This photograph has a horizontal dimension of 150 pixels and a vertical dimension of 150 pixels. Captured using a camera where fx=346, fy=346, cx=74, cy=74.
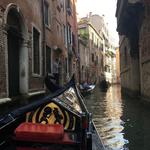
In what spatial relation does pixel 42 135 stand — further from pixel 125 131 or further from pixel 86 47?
pixel 86 47

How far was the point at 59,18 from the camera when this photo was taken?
1914 centimetres

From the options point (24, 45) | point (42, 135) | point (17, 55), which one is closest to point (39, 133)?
point (42, 135)

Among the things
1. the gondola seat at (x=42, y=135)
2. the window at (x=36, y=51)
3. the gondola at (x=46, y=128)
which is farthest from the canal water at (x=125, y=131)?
the window at (x=36, y=51)

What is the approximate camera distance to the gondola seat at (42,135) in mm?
3371

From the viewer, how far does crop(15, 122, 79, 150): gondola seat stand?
337cm

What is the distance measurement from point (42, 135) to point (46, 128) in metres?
0.12

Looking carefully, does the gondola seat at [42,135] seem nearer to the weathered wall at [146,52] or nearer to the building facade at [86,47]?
the weathered wall at [146,52]

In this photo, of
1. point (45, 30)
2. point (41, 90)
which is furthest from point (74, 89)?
point (45, 30)

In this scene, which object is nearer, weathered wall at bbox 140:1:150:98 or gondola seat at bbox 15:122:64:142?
gondola seat at bbox 15:122:64:142

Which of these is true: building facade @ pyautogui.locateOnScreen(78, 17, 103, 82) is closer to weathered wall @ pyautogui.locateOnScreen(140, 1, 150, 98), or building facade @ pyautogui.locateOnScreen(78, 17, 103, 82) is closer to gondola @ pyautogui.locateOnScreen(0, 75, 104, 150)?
weathered wall @ pyautogui.locateOnScreen(140, 1, 150, 98)

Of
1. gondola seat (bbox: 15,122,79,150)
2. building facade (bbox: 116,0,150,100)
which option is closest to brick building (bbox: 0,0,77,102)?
building facade (bbox: 116,0,150,100)

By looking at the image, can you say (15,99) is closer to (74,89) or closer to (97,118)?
(97,118)

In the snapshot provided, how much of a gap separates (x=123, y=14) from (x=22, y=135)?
520 inches

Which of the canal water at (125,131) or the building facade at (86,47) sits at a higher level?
the building facade at (86,47)
